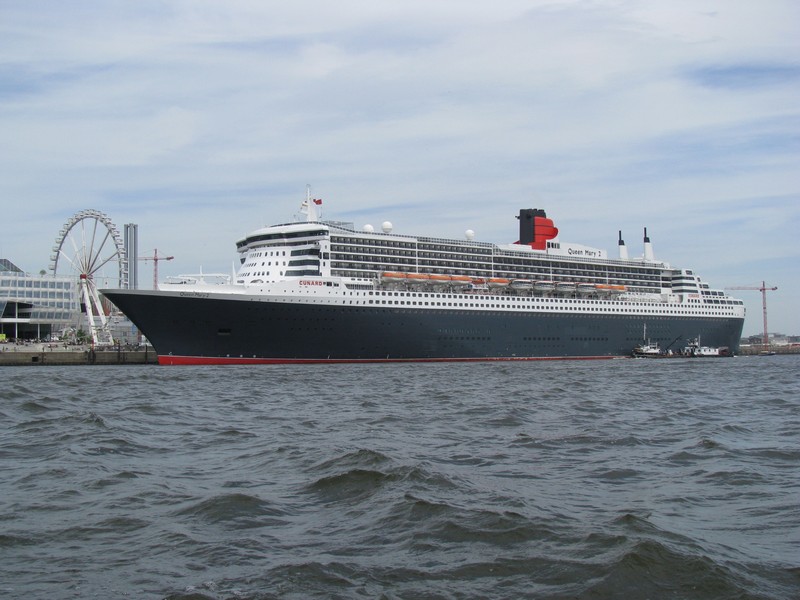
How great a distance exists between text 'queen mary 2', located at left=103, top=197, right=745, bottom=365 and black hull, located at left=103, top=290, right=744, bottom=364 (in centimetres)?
8

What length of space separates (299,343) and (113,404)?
2511cm

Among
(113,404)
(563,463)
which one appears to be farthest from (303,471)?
(113,404)

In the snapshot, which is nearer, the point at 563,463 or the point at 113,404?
the point at 563,463

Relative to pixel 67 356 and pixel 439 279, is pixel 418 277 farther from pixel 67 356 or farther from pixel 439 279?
pixel 67 356

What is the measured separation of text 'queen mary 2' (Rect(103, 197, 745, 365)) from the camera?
47406mm

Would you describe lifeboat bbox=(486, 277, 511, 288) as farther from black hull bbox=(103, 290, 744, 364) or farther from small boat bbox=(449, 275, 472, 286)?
black hull bbox=(103, 290, 744, 364)

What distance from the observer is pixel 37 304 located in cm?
9725

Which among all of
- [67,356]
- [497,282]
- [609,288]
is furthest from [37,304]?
[609,288]

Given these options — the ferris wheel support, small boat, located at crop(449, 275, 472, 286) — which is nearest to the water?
small boat, located at crop(449, 275, 472, 286)

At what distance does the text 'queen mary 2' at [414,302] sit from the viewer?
4741 cm

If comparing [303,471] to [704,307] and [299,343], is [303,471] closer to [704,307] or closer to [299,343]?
[299,343]

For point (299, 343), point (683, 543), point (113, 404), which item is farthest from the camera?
point (299, 343)

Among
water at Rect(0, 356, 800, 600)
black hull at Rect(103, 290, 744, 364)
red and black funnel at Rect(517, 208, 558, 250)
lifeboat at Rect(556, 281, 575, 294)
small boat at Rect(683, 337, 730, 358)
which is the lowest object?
water at Rect(0, 356, 800, 600)

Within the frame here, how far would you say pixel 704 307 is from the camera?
77.9 meters
